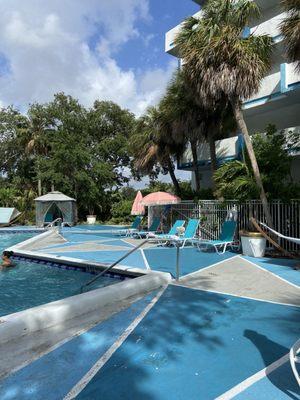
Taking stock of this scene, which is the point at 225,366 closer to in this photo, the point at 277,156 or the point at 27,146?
the point at 277,156

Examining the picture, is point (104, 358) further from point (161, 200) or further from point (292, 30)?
point (161, 200)

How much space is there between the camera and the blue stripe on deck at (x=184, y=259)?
10064 millimetres

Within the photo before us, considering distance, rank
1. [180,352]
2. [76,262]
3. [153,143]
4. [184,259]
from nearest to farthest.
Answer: [180,352] < [76,262] < [184,259] < [153,143]

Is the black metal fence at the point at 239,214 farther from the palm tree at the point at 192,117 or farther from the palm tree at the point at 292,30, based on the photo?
the palm tree at the point at 292,30

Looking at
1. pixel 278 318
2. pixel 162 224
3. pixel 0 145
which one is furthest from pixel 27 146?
pixel 278 318

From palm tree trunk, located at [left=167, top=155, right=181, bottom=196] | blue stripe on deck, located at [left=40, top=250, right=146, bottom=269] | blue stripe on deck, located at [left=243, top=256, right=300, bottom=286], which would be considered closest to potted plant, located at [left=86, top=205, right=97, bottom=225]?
palm tree trunk, located at [left=167, top=155, right=181, bottom=196]

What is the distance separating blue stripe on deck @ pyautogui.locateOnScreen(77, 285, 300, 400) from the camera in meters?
3.63

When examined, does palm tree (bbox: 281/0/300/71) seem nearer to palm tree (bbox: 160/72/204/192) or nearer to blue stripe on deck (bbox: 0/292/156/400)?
palm tree (bbox: 160/72/204/192)

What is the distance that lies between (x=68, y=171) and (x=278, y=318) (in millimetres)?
30149

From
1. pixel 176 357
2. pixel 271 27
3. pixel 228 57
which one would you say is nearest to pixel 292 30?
pixel 228 57

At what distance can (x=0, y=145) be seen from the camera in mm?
40344

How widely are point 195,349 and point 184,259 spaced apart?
279 inches

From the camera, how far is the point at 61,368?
13.3ft

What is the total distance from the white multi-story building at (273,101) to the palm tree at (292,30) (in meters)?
6.20
